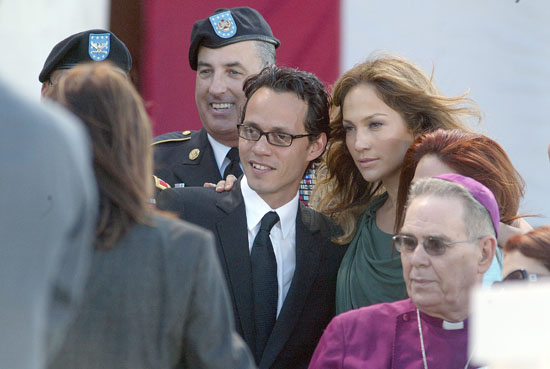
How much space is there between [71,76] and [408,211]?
3.47ft

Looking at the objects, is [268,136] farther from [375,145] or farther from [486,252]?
[486,252]

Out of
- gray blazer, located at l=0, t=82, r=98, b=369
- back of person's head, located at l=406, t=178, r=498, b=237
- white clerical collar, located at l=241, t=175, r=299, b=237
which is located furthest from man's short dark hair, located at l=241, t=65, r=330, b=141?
gray blazer, located at l=0, t=82, r=98, b=369

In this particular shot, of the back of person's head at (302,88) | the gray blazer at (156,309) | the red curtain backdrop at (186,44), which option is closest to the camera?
the gray blazer at (156,309)

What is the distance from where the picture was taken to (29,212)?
1062 mm

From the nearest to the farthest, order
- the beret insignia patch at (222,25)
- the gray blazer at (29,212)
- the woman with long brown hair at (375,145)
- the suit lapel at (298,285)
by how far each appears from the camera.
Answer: the gray blazer at (29,212) < the suit lapel at (298,285) < the woman with long brown hair at (375,145) < the beret insignia patch at (222,25)

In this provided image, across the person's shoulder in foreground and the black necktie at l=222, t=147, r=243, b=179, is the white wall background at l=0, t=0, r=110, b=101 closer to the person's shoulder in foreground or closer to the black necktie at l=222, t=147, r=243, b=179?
the black necktie at l=222, t=147, r=243, b=179

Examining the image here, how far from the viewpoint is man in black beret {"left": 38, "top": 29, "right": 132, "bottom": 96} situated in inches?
130

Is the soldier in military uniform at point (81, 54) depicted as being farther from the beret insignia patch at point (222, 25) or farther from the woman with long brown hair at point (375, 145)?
the woman with long brown hair at point (375, 145)

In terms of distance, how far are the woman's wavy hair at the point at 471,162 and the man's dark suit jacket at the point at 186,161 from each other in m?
0.79

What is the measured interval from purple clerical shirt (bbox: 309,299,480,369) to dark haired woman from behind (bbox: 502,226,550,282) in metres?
0.35

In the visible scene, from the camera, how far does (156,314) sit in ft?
5.56

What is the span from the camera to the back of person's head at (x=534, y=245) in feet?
7.19

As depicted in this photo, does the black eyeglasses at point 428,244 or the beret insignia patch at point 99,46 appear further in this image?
the beret insignia patch at point 99,46

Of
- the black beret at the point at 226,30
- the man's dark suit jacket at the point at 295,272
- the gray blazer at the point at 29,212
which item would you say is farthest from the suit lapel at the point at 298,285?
the gray blazer at the point at 29,212
